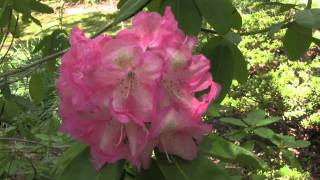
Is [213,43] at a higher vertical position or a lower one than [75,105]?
lower

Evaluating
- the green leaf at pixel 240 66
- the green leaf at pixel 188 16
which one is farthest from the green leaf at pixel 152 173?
the green leaf at pixel 240 66

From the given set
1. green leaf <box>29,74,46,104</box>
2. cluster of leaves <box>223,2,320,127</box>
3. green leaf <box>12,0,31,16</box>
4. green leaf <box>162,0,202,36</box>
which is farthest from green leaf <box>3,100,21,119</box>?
cluster of leaves <box>223,2,320,127</box>

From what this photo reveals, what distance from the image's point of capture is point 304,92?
17.3 feet

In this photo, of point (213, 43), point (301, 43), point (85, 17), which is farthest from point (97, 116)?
point (85, 17)

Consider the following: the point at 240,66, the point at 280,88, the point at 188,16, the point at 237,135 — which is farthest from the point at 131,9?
the point at 280,88

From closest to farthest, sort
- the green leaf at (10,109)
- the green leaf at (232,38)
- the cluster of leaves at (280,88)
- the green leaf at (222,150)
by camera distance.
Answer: the green leaf at (222,150) < the green leaf at (232,38) < the green leaf at (10,109) < the cluster of leaves at (280,88)

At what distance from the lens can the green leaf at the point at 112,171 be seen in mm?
1056

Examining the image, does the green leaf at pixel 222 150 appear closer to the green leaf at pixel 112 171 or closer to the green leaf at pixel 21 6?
the green leaf at pixel 112 171

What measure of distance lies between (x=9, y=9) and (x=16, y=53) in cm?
543

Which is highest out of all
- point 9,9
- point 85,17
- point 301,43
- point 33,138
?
Result: point 301,43

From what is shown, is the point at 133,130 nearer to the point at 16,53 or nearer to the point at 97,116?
the point at 97,116

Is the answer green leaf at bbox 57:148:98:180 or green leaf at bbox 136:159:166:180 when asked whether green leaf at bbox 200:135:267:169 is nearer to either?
green leaf at bbox 136:159:166:180

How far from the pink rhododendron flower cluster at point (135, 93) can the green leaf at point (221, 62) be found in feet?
1.84

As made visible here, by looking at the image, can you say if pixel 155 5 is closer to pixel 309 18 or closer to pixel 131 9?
pixel 131 9
